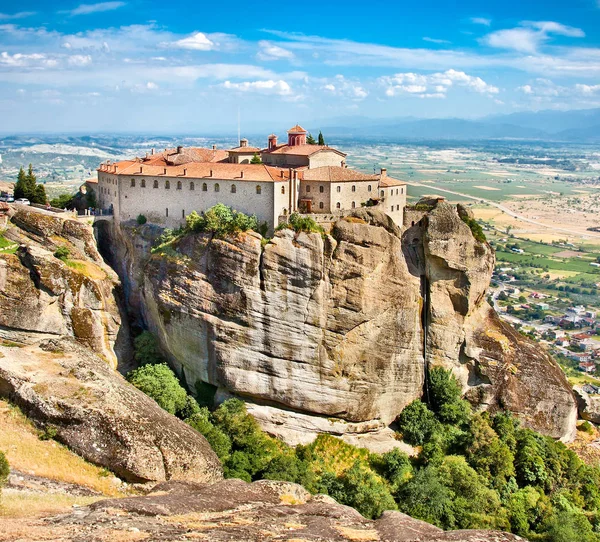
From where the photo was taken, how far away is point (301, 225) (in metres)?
44.2

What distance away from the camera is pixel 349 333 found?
44.9 m

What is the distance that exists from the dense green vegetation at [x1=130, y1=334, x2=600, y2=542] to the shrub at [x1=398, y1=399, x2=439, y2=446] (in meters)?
0.07

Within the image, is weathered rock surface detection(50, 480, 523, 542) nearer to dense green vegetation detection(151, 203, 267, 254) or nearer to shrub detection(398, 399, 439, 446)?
shrub detection(398, 399, 439, 446)

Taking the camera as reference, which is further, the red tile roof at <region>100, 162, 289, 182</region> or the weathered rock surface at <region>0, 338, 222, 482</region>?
the red tile roof at <region>100, 162, 289, 182</region>

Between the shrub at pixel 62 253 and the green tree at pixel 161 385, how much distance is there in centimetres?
921

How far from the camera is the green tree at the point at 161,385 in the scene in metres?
42.5

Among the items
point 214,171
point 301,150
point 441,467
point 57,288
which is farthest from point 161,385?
point 301,150

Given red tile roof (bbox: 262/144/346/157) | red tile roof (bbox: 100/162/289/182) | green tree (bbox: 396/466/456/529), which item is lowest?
green tree (bbox: 396/466/456/529)

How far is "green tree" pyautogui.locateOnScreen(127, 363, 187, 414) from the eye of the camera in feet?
140

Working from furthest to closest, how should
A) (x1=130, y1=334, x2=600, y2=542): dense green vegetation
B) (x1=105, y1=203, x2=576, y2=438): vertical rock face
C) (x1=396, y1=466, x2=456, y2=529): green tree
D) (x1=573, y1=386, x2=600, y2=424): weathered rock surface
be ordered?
(x1=573, y1=386, x2=600, y2=424): weathered rock surface, (x1=105, y1=203, x2=576, y2=438): vertical rock face, (x1=130, y1=334, x2=600, y2=542): dense green vegetation, (x1=396, y1=466, x2=456, y2=529): green tree

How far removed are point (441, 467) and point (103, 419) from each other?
21.3 meters

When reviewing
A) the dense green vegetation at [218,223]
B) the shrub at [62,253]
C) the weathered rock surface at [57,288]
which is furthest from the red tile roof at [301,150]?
the shrub at [62,253]

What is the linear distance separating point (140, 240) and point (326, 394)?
57.7ft

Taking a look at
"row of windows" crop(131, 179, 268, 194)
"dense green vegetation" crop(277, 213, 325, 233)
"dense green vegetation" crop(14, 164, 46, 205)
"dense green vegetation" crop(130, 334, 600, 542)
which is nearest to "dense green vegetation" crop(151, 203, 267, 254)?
"row of windows" crop(131, 179, 268, 194)
